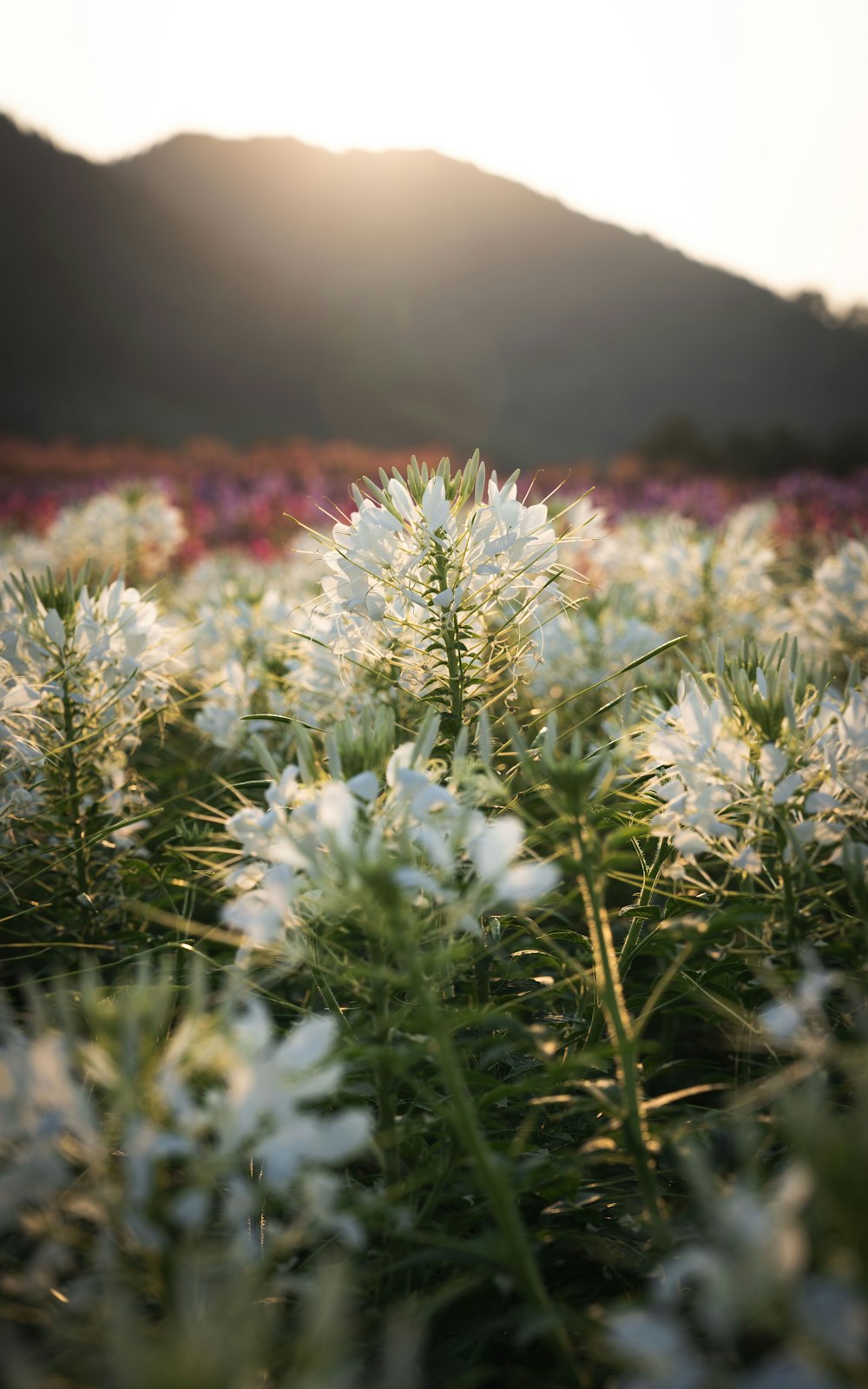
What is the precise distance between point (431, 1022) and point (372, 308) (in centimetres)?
3341

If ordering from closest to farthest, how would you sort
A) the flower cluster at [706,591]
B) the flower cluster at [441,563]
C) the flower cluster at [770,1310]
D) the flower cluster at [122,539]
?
the flower cluster at [770,1310], the flower cluster at [441,563], the flower cluster at [706,591], the flower cluster at [122,539]

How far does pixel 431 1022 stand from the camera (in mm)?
579

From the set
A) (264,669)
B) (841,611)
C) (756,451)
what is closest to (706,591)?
(841,611)

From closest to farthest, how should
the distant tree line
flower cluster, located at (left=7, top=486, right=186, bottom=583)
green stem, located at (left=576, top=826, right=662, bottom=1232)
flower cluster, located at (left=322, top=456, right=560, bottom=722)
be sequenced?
green stem, located at (left=576, top=826, right=662, bottom=1232), flower cluster, located at (left=322, top=456, right=560, bottom=722), flower cluster, located at (left=7, top=486, right=186, bottom=583), the distant tree line

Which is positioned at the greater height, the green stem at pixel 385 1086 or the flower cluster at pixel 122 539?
the flower cluster at pixel 122 539

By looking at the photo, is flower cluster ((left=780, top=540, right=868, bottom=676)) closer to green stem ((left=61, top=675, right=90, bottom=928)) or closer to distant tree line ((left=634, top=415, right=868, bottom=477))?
green stem ((left=61, top=675, right=90, bottom=928))

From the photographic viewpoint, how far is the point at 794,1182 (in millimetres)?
424

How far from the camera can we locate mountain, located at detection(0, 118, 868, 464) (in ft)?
93.5

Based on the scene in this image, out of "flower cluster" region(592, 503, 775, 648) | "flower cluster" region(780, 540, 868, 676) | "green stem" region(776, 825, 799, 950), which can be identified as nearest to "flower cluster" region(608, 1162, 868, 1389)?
"green stem" region(776, 825, 799, 950)

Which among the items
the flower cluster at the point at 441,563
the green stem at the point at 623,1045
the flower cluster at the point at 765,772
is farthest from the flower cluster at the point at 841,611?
the green stem at the point at 623,1045

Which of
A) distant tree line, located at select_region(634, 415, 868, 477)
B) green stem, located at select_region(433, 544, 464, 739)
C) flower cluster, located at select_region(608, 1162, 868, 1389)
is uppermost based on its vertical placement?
distant tree line, located at select_region(634, 415, 868, 477)

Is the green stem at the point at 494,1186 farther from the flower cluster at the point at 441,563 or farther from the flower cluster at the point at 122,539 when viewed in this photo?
the flower cluster at the point at 122,539

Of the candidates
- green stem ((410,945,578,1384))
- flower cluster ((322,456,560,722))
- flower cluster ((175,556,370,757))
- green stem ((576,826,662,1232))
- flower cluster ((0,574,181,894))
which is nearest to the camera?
green stem ((410,945,578,1384))

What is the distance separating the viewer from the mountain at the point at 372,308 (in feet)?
93.5
